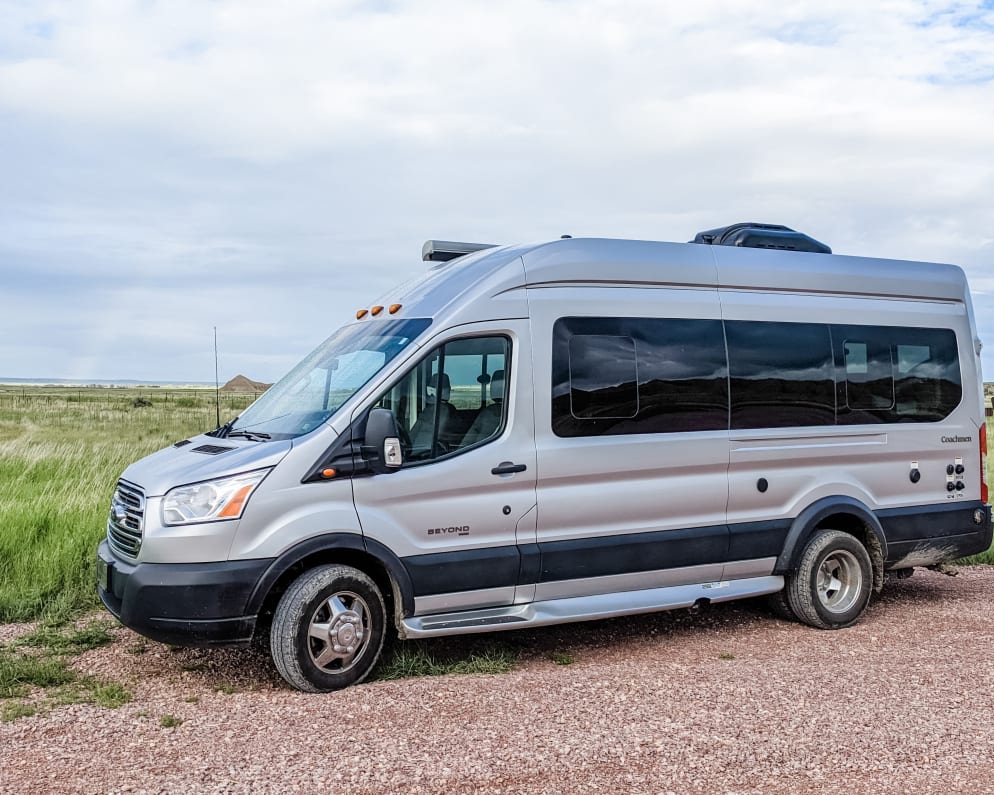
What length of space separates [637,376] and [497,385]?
108cm

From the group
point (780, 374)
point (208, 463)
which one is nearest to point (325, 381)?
point (208, 463)

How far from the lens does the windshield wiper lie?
256 inches

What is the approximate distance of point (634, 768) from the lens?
4926 mm

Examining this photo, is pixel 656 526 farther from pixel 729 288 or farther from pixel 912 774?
pixel 912 774

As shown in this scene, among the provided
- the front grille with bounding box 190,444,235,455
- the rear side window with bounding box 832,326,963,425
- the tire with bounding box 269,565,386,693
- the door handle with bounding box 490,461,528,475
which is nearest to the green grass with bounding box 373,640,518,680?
the tire with bounding box 269,565,386,693

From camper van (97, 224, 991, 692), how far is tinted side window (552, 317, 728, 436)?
17 mm

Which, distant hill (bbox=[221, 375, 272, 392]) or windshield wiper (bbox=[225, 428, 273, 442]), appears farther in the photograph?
distant hill (bbox=[221, 375, 272, 392])

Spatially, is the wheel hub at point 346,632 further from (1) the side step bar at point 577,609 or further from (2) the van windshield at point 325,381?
(2) the van windshield at point 325,381

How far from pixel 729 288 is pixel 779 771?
399 cm

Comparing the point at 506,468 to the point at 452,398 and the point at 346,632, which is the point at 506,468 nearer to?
the point at 452,398

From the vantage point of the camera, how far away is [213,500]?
605cm

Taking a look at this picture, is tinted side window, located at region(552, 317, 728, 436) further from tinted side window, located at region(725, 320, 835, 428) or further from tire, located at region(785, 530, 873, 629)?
tire, located at region(785, 530, 873, 629)

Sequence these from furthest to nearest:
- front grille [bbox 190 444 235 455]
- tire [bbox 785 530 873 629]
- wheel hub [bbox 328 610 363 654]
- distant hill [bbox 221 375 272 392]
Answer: distant hill [bbox 221 375 272 392] < tire [bbox 785 530 873 629] < front grille [bbox 190 444 235 455] < wheel hub [bbox 328 610 363 654]

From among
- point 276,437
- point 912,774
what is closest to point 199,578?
point 276,437
